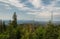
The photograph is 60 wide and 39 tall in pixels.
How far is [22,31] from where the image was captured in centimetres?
3162

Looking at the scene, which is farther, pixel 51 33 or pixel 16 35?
pixel 16 35

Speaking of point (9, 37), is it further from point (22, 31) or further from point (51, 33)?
point (51, 33)

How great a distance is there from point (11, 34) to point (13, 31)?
0.68 m

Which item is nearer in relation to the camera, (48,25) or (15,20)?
(48,25)

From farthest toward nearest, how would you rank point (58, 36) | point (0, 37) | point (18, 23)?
point (18, 23), point (0, 37), point (58, 36)

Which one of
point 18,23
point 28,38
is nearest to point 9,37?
point 28,38

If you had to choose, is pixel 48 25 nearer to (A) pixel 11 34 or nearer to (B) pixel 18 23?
(A) pixel 11 34

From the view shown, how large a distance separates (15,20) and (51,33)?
1601 centimetres

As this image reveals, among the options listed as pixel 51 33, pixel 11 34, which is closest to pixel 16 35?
pixel 11 34

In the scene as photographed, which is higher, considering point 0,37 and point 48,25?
point 48,25

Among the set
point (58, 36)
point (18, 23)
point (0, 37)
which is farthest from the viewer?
point (18, 23)

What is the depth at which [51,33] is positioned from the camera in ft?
85.8

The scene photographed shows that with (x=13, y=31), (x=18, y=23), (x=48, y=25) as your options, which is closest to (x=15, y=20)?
(x=18, y=23)

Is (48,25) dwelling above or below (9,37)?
above
